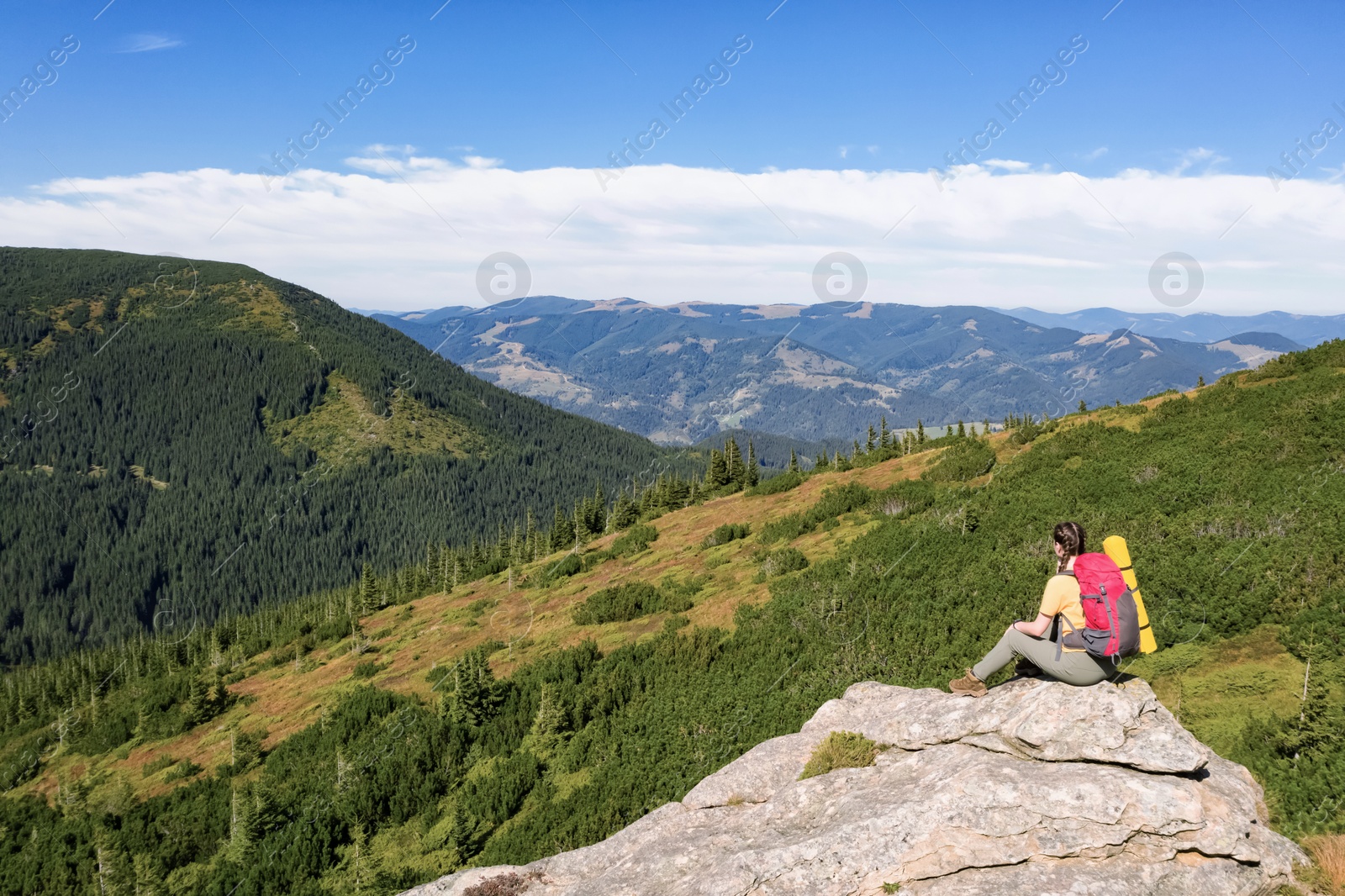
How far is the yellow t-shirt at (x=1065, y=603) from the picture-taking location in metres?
9.99

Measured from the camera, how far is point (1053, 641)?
35.0ft

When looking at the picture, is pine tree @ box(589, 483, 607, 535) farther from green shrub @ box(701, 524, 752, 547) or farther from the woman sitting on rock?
the woman sitting on rock

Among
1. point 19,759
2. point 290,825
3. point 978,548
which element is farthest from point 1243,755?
point 19,759

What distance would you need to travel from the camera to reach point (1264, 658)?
42.4 feet

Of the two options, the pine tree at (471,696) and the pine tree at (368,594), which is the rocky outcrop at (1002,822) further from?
the pine tree at (368,594)

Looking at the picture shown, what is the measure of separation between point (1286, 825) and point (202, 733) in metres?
48.4

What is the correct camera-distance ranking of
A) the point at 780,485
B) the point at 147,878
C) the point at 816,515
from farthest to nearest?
the point at 780,485
the point at 816,515
the point at 147,878

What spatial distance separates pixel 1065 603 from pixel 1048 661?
38.4 inches

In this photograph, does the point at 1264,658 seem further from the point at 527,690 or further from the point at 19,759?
the point at 19,759

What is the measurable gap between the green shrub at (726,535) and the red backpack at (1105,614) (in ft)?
94.9

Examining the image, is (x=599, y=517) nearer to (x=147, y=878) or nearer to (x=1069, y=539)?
(x=147, y=878)

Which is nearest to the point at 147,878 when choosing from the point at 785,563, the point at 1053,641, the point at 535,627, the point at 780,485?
the point at 535,627

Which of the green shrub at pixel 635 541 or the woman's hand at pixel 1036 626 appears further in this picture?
the green shrub at pixel 635 541

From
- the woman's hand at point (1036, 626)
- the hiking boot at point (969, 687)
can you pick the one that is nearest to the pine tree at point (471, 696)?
the hiking boot at point (969, 687)
